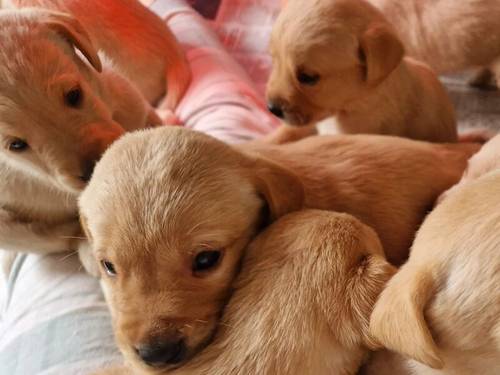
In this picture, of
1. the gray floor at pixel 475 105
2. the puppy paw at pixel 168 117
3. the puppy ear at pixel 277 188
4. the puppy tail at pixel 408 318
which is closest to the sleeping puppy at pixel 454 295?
the puppy tail at pixel 408 318

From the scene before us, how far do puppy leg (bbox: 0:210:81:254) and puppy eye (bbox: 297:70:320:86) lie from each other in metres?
0.77

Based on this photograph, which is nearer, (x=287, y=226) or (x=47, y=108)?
(x=287, y=226)

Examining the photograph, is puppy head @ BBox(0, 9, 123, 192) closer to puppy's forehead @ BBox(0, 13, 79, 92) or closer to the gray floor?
puppy's forehead @ BBox(0, 13, 79, 92)

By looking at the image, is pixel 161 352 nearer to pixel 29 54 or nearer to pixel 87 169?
pixel 87 169

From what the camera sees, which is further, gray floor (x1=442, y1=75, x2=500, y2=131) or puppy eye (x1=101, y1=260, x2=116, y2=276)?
gray floor (x1=442, y1=75, x2=500, y2=131)

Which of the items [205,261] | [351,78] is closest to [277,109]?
[351,78]

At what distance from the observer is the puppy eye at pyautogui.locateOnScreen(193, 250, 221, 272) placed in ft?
3.75

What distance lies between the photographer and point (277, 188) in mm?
1263

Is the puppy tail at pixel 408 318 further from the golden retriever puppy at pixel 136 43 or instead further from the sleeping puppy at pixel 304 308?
the golden retriever puppy at pixel 136 43

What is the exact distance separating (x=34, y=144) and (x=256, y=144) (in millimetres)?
549

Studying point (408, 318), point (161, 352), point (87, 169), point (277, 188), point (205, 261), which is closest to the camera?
point (408, 318)

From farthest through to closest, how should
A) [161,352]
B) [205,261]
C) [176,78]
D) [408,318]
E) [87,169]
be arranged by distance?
[176,78], [87,169], [205,261], [161,352], [408,318]

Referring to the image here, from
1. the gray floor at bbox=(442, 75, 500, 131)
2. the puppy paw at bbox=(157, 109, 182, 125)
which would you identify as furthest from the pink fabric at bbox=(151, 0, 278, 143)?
the gray floor at bbox=(442, 75, 500, 131)

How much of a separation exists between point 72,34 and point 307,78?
0.65 m
